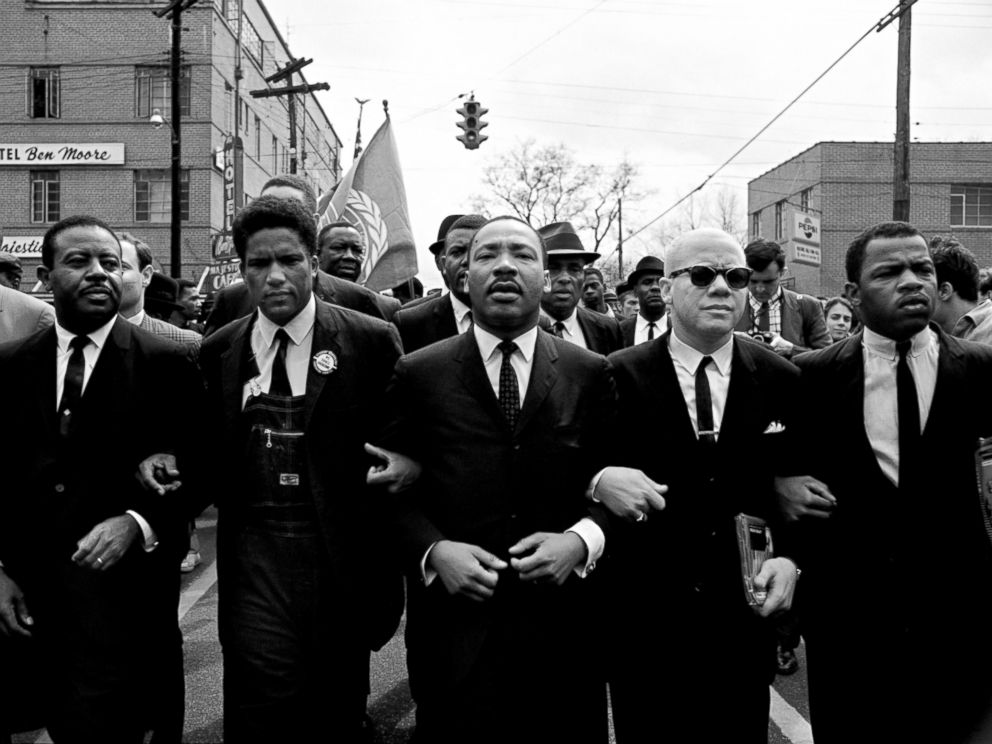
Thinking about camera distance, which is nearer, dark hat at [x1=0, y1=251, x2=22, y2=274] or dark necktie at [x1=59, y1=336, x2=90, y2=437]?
dark necktie at [x1=59, y1=336, x2=90, y2=437]

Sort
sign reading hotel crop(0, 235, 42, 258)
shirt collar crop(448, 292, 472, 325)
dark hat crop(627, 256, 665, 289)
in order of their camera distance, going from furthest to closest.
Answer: sign reading hotel crop(0, 235, 42, 258)
dark hat crop(627, 256, 665, 289)
shirt collar crop(448, 292, 472, 325)

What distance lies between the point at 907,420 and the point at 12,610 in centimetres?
316

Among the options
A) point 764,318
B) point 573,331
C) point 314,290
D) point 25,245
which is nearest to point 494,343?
A: point 314,290

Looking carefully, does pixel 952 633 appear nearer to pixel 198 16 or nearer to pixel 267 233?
pixel 267 233

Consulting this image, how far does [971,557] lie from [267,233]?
2755mm

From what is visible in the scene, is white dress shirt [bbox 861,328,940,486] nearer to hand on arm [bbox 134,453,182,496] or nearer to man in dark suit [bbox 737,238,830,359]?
hand on arm [bbox 134,453,182,496]

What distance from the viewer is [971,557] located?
3.33 metres

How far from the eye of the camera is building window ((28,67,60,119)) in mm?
37031

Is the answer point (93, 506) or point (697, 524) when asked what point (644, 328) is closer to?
point (697, 524)

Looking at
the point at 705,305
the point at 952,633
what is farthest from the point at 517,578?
the point at 952,633

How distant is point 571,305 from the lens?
6758mm

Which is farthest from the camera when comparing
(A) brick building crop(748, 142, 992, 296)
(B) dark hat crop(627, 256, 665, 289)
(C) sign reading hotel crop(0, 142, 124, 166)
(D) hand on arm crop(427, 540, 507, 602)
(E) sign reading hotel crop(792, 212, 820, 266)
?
(A) brick building crop(748, 142, 992, 296)

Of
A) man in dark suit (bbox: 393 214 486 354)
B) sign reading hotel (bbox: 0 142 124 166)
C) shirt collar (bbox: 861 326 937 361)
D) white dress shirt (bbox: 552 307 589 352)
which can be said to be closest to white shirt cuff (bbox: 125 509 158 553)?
man in dark suit (bbox: 393 214 486 354)

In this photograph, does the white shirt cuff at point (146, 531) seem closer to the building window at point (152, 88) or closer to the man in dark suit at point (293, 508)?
the man in dark suit at point (293, 508)
